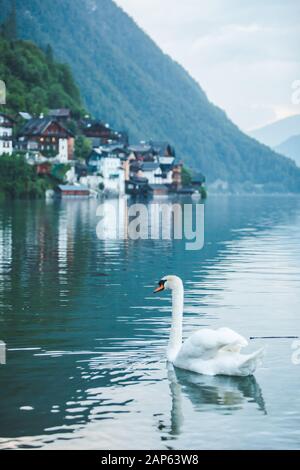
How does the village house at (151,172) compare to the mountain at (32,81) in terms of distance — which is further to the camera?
the village house at (151,172)

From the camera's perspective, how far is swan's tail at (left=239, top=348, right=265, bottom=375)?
1485 centimetres

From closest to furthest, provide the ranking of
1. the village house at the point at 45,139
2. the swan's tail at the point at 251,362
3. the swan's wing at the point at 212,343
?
1. the swan's tail at the point at 251,362
2. the swan's wing at the point at 212,343
3. the village house at the point at 45,139

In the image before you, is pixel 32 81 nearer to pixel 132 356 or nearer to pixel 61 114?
pixel 61 114

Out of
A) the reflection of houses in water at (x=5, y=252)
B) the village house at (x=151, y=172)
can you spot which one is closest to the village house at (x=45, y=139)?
the village house at (x=151, y=172)

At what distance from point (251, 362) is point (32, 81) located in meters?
165

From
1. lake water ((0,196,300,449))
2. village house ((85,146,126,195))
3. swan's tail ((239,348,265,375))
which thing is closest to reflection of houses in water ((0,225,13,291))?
lake water ((0,196,300,449))

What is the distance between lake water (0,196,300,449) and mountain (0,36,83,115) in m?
124

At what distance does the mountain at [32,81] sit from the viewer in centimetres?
16225

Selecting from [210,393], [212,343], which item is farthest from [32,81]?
[210,393]

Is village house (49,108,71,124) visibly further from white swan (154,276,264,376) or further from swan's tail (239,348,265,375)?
swan's tail (239,348,265,375)

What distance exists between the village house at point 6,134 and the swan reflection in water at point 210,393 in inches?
4869

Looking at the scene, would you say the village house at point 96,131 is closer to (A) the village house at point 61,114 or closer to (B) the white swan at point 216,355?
(A) the village house at point 61,114

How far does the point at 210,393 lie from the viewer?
582 inches

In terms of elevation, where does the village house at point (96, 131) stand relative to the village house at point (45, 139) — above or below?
above
